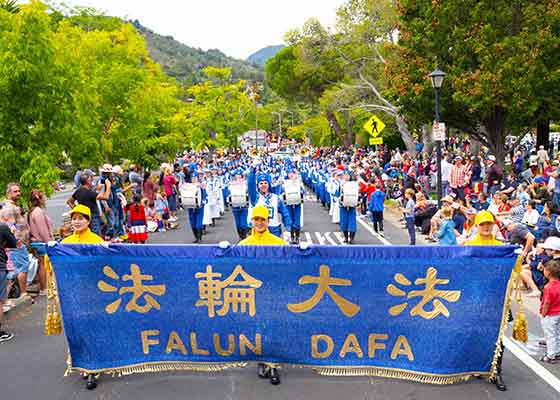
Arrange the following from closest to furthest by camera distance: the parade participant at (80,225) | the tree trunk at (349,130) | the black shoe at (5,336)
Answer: the parade participant at (80,225)
the black shoe at (5,336)
the tree trunk at (349,130)

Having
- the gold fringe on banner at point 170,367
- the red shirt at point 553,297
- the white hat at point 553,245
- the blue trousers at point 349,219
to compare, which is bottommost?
the gold fringe on banner at point 170,367

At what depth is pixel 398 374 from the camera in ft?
18.1

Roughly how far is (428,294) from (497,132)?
21.2m

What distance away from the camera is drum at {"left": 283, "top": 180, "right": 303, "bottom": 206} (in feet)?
44.9

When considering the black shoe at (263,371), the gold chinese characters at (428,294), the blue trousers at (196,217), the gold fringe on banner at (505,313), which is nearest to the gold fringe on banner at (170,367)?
the black shoe at (263,371)

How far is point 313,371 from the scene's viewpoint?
5.88 metres

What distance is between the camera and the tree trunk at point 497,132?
24375 millimetres

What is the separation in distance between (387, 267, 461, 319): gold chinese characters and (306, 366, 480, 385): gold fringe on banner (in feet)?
1.89

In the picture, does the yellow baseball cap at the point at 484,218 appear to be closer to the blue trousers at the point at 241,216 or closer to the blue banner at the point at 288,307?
the blue banner at the point at 288,307

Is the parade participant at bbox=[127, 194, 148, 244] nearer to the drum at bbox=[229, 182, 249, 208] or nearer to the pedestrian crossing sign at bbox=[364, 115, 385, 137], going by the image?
the drum at bbox=[229, 182, 249, 208]

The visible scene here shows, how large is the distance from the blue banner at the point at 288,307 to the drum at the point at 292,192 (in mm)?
8130

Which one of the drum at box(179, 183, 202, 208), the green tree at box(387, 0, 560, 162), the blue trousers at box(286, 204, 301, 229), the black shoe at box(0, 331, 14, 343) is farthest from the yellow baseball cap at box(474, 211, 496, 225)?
the green tree at box(387, 0, 560, 162)

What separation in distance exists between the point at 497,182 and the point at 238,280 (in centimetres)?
1397

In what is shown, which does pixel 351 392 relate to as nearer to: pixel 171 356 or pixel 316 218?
pixel 171 356
